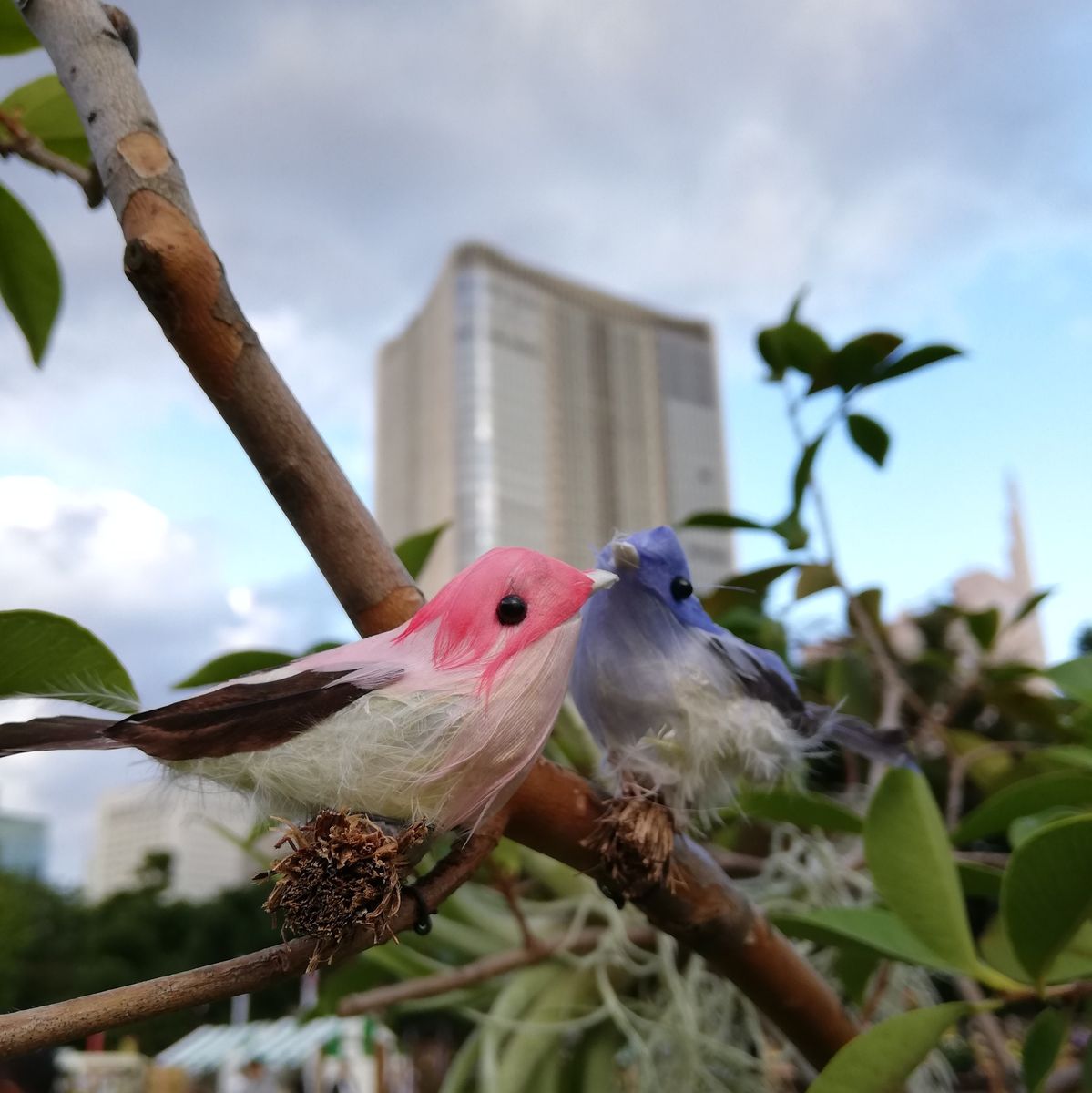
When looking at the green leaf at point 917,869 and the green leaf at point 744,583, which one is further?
the green leaf at point 744,583

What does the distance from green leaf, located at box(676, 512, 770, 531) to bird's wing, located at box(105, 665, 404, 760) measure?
56 centimetres

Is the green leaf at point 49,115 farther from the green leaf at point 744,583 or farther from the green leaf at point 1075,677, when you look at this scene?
the green leaf at point 1075,677

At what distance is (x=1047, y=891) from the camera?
391 millimetres

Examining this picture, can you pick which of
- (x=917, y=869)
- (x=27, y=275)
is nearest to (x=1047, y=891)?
(x=917, y=869)

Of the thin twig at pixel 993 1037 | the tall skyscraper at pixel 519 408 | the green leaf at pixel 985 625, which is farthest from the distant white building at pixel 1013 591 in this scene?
the tall skyscraper at pixel 519 408

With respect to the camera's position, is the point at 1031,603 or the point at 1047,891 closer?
the point at 1047,891

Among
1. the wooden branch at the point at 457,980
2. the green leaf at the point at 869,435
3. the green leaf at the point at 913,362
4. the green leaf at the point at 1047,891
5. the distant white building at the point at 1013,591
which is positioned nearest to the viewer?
the green leaf at the point at 1047,891

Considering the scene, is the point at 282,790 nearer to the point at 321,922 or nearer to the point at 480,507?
the point at 321,922

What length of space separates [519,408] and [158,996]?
35.0 ft

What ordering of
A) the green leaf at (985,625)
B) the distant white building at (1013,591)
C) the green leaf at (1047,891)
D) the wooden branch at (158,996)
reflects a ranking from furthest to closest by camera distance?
1. the distant white building at (1013,591)
2. the green leaf at (985,625)
3. the green leaf at (1047,891)
4. the wooden branch at (158,996)

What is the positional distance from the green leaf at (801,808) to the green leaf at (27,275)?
22.8 inches

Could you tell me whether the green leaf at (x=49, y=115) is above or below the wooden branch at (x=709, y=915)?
above

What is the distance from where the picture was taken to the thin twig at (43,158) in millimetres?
504

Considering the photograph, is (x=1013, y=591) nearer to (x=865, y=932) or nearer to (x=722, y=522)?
(x=722, y=522)
